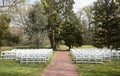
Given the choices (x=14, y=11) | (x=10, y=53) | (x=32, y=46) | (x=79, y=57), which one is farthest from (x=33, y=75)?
A: (x=32, y=46)

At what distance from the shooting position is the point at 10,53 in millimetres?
30172

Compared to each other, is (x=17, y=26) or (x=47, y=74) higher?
(x=17, y=26)

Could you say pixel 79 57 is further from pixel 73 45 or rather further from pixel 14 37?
pixel 14 37

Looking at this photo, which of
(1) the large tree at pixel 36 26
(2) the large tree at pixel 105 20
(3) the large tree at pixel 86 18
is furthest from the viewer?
(3) the large tree at pixel 86 18

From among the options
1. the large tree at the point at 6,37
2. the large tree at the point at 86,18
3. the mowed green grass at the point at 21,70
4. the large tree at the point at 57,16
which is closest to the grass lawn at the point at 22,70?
the mowed green grass at the point at 21,70

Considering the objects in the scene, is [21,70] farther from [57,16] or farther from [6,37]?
[6,37]

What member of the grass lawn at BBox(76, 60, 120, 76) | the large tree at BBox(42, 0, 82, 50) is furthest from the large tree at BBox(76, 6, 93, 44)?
the grass lawn at BBox(76, 60, 120, 76)

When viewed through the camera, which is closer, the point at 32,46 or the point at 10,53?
the point at 10,53

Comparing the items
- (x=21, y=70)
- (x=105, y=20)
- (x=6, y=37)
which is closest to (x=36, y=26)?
(x=6, y=37)

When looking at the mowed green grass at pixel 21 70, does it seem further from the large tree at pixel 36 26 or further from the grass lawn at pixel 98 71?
the large tree at pixel 36 26

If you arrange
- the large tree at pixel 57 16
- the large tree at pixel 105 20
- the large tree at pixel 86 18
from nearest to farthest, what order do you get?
1. the large tree at pixel 105 20
2. the large tree at pixel 57 16
3. the large tree at pixel 86 18

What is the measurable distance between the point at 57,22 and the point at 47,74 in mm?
38950

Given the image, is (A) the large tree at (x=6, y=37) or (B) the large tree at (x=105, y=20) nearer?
(B) the large tree at (x=105, y=20)

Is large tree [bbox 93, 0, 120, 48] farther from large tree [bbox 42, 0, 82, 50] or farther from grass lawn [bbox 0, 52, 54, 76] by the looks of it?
grass lawn [bbox 0, 52, 54, 76]
